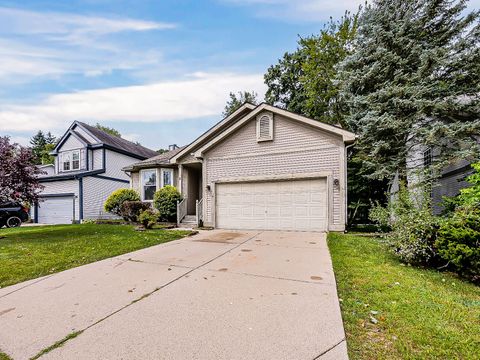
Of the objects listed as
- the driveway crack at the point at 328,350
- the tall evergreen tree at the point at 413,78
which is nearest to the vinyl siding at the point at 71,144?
the tall evergreen tree at the point at 413,78

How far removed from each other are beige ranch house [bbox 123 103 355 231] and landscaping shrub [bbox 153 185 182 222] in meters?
0.46

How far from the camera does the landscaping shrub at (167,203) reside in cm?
1280

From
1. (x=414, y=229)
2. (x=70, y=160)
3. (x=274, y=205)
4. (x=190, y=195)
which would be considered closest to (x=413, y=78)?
(x=414, y=229)

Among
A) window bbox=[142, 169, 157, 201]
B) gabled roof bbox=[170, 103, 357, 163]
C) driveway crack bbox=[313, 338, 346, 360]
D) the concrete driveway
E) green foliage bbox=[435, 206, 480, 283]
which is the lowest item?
the concrete driveway

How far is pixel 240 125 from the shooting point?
11.3m

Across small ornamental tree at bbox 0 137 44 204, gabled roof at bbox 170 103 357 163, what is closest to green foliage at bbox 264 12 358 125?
gabled roof at bbox 170 103 357 163

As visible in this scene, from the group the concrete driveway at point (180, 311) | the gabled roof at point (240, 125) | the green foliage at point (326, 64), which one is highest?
the green foliage at point (326, 64)

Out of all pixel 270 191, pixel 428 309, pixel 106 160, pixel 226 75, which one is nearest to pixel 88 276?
pixel 428 309

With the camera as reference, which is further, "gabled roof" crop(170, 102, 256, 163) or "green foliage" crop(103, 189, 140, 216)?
"green foliage" crop(103, 189, 140, 216)

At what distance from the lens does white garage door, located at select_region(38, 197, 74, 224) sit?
17797 mm

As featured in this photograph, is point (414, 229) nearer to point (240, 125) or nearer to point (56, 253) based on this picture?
point (240, 125)

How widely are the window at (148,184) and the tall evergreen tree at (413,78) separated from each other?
11.3 meters

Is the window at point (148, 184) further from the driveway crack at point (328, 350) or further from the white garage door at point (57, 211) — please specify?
the driveway crack at point (328, 350)

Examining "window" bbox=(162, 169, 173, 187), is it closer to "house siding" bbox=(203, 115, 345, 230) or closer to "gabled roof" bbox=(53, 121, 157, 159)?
"house siding" bbox=(203, 115, 345, 230)
